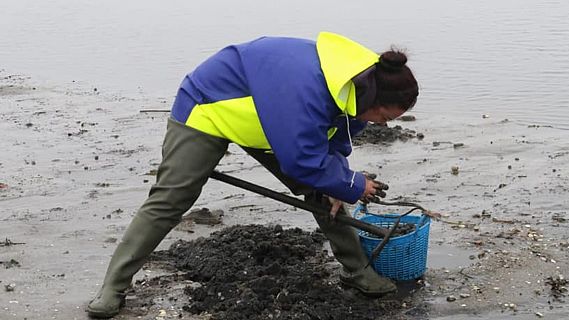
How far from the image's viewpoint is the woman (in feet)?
13.0

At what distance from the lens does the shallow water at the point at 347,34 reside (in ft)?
37.8

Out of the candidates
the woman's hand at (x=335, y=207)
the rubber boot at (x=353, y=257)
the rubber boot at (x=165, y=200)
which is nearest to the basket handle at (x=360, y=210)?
the rubber boot at (x=353, y=257)

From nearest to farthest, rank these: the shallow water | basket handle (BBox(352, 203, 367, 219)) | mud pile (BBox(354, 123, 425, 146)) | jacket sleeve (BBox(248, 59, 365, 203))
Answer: jacket sleeve (BBox(248, 59, 365, 203)), basket handle (BBox(352, 203, 367, 219)), mud pile (BBox(354, 123, 425, 146)), the shallow water

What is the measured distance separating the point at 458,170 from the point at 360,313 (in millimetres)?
3256

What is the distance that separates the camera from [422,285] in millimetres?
5012

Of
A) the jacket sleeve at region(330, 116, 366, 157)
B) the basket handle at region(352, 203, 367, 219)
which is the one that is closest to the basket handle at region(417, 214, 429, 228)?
the basket handle at region(352, 203, 367, 219)

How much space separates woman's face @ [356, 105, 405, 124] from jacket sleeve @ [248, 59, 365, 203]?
0.17m

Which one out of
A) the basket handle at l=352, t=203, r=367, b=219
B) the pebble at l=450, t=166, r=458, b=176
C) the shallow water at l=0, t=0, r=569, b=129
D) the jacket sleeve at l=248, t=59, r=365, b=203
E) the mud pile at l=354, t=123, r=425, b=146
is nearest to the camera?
the jacket sleeve at l=248, t=59, r=365, b=203

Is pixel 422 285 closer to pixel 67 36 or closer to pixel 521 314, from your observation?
pixel 521 314

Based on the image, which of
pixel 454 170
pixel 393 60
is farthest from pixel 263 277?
pixel 454 170

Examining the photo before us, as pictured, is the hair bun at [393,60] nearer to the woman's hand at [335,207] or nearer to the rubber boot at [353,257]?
the woman's hand at [335,207]

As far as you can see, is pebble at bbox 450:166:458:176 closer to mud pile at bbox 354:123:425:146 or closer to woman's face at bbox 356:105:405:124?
mud pile at bbox 354:123:425:146

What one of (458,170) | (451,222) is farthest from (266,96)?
(458,170)

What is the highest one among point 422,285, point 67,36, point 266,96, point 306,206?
point 266,96
